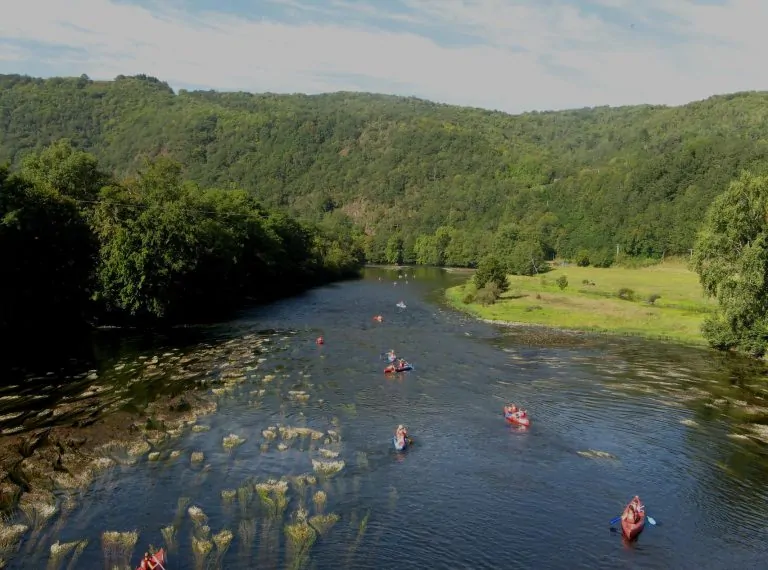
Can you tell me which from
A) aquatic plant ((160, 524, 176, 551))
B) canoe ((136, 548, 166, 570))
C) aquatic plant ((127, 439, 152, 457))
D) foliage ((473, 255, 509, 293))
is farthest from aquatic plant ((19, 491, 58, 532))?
foliage ((473, 255, 509, 293))

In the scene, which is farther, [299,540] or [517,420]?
[517,420]

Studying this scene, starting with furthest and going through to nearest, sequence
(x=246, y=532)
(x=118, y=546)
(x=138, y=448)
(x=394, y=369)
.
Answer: (x=394, y=369), (x=138, y=448), (x=246, y=532), (x=118, y=546)

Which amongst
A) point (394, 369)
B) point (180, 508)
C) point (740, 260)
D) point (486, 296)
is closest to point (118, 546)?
point (180, 508)

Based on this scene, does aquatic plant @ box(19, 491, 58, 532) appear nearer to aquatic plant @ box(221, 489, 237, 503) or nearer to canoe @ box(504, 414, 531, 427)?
aquatic plant @ box(221, 489, 237, 503)

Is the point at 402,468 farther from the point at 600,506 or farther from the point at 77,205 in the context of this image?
the point at 77,205

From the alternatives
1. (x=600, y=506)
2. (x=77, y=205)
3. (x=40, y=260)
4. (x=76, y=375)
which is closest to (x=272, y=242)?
(x=77, y=205)

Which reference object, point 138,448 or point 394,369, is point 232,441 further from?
point 394,369

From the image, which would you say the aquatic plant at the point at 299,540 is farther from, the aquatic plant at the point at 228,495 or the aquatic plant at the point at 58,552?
the aquatic plant at the point at 58,552
